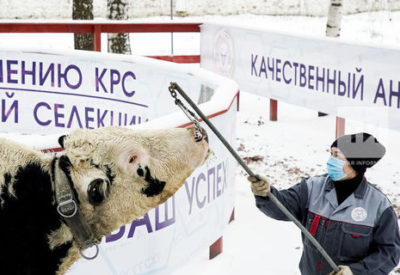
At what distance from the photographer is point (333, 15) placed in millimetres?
12375

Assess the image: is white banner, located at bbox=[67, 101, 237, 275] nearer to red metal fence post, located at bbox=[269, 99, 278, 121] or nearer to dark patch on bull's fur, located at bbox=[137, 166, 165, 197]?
dark patch on bull's fur, located at bbox=[137, 166, 165, 197]

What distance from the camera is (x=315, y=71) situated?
9086 millimetres

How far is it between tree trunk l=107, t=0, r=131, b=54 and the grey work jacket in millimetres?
10236

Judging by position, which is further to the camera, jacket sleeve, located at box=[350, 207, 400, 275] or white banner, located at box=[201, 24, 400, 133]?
white banner, located at box=[201, 24, 400, 133]

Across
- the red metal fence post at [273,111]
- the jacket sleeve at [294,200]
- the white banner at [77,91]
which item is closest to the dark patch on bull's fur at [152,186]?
the jacket sleeve at [294,200]

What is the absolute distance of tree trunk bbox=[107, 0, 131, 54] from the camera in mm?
13344

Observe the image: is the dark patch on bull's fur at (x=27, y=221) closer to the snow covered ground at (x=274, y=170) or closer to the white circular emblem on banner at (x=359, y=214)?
the white circular emblem on banner at (x=359, y=214)

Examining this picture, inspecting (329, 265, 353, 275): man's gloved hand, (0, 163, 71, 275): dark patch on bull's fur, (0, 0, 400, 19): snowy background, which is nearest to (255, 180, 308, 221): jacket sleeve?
(329, 265, 353, 275): man's gloved hand

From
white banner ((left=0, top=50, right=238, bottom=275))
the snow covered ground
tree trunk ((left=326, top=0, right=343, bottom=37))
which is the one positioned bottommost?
the snow covered ground

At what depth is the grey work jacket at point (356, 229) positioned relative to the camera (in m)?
3.34

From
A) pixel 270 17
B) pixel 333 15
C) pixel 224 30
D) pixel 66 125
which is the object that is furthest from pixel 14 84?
pixel 270 17

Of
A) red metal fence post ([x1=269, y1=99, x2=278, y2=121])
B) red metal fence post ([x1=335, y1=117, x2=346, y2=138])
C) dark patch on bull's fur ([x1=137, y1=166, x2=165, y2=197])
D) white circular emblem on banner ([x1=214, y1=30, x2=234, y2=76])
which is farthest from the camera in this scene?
white circular emblem on banner ([x1=214, y1=30, x2=234, y2=76])

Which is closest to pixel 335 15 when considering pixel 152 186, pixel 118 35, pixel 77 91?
pixel 118 35

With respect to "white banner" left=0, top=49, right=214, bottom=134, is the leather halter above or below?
above
